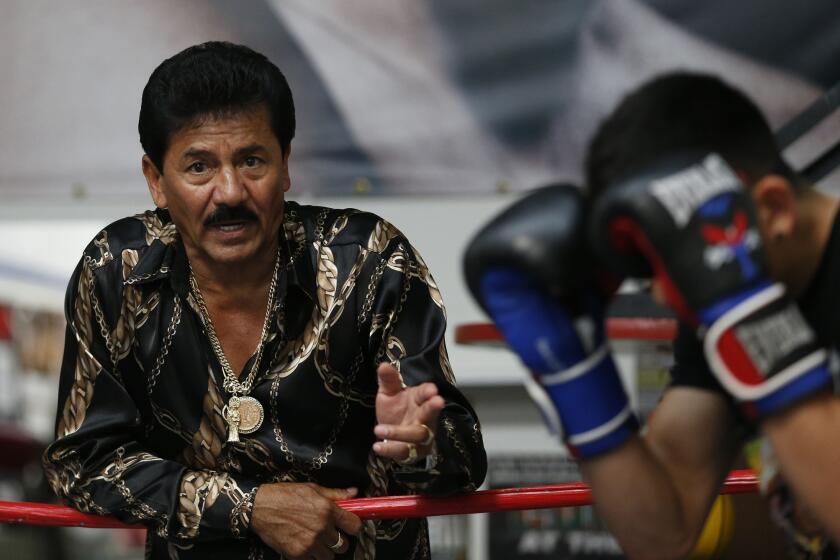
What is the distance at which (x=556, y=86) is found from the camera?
408cm

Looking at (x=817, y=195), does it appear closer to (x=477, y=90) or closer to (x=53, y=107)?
(x=477, y=90)

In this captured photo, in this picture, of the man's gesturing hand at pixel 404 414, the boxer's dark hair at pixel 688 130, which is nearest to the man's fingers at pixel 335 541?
the man's gesturing hand at pixel 404 414

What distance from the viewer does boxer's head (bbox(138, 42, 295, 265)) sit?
7.41 feet

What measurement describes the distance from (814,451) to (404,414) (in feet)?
2.35

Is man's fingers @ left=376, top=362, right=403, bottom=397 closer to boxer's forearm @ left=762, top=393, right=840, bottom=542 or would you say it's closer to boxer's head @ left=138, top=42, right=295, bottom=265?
boxer's head @ left=138, top=42, right=295, bottom=265

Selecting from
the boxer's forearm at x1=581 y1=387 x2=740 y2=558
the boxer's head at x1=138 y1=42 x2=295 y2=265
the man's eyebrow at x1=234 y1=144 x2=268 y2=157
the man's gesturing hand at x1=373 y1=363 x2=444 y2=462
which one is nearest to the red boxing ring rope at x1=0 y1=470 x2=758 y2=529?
the man's gesturing hand at x1=373 y1=363 x2=444 y2=462

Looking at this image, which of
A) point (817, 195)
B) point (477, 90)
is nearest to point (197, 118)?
point (817, 195)

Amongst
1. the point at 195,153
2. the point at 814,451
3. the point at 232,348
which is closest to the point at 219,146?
the point at 195,153

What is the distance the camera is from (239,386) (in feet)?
7.47

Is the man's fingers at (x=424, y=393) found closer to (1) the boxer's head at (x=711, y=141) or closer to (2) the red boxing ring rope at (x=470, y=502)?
(2) the red boxing ring rope at (x=470, y=502)

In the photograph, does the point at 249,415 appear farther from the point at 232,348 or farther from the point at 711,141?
the point at 711,141

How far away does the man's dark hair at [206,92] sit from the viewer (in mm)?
2264

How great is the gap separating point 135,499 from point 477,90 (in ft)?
7.32

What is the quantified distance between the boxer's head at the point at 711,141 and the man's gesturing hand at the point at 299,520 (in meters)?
0.79
